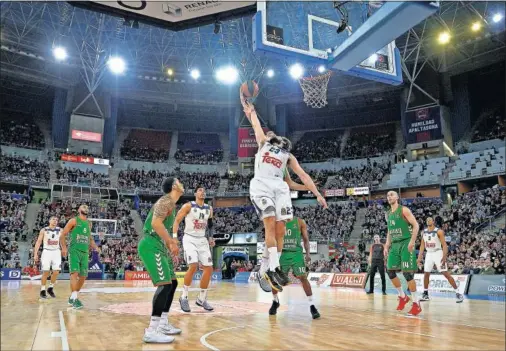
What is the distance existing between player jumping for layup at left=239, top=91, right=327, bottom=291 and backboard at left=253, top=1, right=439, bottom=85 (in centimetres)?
298

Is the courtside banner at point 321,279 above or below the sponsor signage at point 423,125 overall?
below

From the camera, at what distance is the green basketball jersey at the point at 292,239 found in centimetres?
809

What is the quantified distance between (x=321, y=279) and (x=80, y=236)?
1586cm

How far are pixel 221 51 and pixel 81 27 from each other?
12.0m

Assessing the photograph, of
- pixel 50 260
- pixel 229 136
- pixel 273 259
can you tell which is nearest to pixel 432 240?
pixel 273 259

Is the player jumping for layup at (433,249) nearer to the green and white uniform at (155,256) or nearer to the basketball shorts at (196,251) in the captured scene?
the basketball shorts at (196,251)

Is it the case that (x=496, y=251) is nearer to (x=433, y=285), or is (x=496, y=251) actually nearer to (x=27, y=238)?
(x=433, y=285)

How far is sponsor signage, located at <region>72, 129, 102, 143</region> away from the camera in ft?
133

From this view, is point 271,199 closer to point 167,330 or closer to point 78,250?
point 167,330

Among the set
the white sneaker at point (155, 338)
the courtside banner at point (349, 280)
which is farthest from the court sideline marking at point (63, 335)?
the courtside banner at point (349, 280)

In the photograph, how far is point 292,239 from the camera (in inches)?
322

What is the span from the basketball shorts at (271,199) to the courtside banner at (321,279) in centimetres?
1689

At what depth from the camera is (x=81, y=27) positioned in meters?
35.9

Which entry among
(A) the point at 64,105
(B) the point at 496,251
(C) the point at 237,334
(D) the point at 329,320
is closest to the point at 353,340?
(C) the point at 237,334
